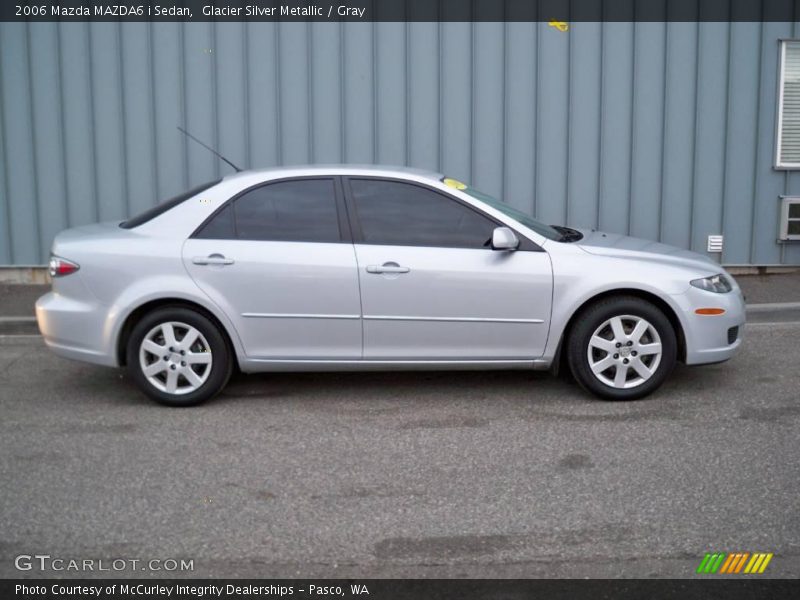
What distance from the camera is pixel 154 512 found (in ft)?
16.1

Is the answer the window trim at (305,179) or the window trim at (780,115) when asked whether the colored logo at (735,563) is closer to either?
the window trim at (305,179)

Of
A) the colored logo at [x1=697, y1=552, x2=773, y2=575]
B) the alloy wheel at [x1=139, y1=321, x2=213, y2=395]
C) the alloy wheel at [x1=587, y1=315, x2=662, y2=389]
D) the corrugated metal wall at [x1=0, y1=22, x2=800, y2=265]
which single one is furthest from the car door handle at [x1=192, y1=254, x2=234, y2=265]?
the corrugated metal wall at [x1=0, y1=22, x2=800, y2=265]

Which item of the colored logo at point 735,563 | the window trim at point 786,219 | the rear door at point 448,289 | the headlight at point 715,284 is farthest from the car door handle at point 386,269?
the window trim at point 786,219

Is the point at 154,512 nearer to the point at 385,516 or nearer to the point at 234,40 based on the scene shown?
the point at 385,516

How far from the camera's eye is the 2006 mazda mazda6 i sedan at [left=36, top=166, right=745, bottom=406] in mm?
6523

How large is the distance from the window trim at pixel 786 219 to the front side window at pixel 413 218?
4919mm

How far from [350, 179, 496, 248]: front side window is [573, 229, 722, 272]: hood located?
0.74m

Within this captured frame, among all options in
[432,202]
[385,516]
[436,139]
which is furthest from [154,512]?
[436,139]

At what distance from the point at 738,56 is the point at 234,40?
5085mm

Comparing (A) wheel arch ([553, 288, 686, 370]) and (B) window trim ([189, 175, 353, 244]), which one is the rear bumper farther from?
(A) wheel arch ([553, 288, 686, 370])

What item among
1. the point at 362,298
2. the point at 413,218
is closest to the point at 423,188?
the point at 413,218

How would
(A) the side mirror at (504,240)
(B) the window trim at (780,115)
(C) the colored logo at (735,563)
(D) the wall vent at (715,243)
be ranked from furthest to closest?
(D) the wall vent at (715,243)
(B) the window trim at (780,115)
(A) the side mirror at (504,240)
(C) the colored logo at (735,563)

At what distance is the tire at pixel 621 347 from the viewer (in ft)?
21.5
